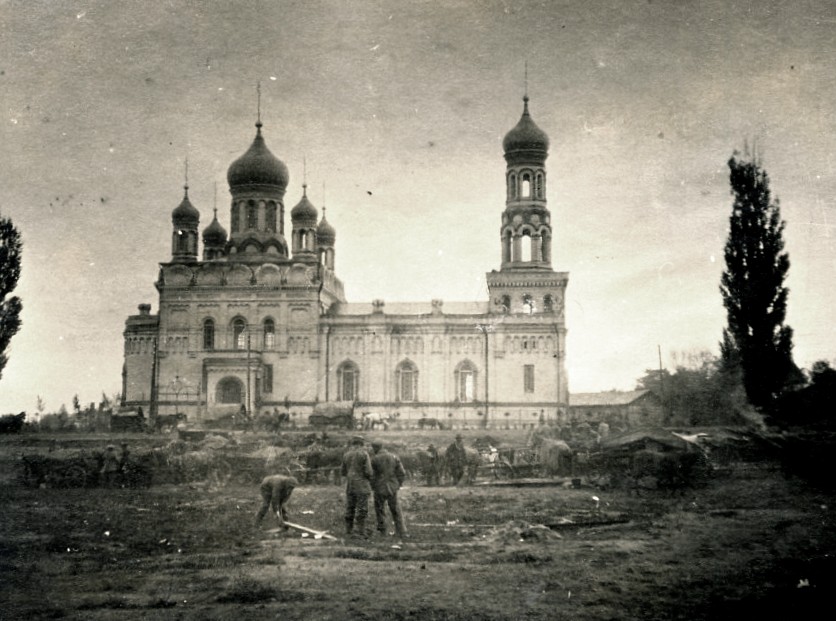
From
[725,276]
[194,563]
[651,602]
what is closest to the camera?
[651,602]

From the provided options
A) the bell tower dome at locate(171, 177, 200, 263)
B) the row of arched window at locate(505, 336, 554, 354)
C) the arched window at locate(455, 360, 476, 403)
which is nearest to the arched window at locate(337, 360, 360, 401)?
the arched window at locate(455, 360, 476, 403)

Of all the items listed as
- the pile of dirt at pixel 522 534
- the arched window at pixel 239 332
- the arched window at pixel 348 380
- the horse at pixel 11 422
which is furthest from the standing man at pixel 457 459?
the arched window at pixel 239 332

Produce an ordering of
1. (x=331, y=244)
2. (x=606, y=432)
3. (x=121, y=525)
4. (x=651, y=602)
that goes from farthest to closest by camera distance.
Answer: (x=331, y=244)
(x=606, y=432)
(x=121, y=525)
(x=651, y=602)

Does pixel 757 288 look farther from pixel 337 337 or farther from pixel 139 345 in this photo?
pixel 139 345

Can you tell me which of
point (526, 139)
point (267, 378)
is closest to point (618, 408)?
point (526, 139)

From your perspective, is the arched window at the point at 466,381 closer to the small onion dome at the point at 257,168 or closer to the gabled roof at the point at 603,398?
the gabled roof at the point at 603,398

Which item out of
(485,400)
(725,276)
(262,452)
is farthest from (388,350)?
(725,276)

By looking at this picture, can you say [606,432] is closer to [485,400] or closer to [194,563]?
[485,400]
